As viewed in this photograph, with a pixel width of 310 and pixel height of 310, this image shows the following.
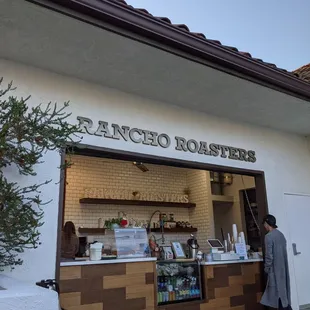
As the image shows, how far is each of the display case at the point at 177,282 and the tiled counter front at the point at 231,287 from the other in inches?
4.0

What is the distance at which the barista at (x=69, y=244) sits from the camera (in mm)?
4829

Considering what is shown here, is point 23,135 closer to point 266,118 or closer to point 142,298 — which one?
point 142,298

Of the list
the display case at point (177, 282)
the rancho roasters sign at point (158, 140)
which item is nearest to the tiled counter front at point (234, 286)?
the display case at point (177, 282)

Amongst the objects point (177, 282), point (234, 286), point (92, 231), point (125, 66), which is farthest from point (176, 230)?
point (125, 66)

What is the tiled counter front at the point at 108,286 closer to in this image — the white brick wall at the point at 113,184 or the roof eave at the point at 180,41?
the roof eave at the point at 180,41

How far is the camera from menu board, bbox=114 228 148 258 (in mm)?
4082

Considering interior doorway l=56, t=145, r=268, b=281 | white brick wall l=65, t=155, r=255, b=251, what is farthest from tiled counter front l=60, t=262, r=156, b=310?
white brick wall l=65, t=155, r=255, b=251

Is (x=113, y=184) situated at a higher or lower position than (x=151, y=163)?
higher

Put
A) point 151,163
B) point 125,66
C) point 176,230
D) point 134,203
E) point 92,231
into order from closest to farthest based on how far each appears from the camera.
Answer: point 125,66, point 151,163, point 92,231, point 134,203, point 176,230

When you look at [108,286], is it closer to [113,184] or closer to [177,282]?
[177,282]

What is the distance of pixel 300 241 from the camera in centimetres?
536

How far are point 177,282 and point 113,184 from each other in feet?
10.9

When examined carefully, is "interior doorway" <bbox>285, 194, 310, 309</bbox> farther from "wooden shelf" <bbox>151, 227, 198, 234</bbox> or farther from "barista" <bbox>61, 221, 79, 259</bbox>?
"barista" <bbox>61, 221, 79, 259</bbox>

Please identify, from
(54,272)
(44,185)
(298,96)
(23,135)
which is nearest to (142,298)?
(54,272)
